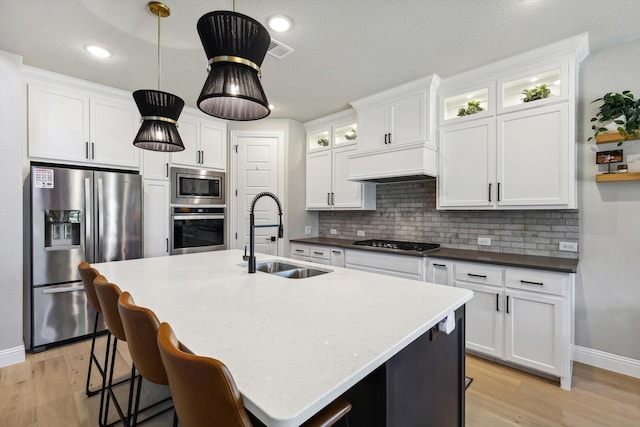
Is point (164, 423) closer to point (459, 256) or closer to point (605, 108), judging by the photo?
point (459, 256)

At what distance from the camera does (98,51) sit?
254cm

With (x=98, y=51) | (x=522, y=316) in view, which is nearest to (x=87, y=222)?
(x=98, y=51)

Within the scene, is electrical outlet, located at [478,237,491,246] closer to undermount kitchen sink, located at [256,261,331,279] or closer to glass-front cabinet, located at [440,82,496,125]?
glass-front cabinet, located at [440,82,496,125]

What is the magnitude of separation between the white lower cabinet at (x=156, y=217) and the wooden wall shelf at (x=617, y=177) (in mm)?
4222

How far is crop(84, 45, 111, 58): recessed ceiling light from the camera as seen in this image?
97.2 inches

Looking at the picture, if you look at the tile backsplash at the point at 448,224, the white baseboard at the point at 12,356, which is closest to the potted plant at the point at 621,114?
the tile backsplash at the point at 448,224

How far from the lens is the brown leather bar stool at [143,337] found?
1.03 metres

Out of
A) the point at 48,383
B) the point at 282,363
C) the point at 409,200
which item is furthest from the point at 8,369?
the point at 409,200

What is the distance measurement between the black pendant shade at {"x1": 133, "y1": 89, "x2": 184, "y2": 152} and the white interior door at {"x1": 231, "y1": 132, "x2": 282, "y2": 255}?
7.27 feet

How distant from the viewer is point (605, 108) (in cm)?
235

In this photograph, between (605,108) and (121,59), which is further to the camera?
(121,59)

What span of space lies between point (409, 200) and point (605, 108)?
1864 mm

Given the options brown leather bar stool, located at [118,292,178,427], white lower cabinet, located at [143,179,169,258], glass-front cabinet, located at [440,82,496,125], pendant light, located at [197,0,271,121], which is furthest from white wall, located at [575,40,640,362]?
white lower cabinet, located at [143,179,169,258]

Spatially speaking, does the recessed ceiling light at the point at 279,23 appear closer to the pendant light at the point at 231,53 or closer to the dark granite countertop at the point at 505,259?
the pendant light at the point at 231,53
